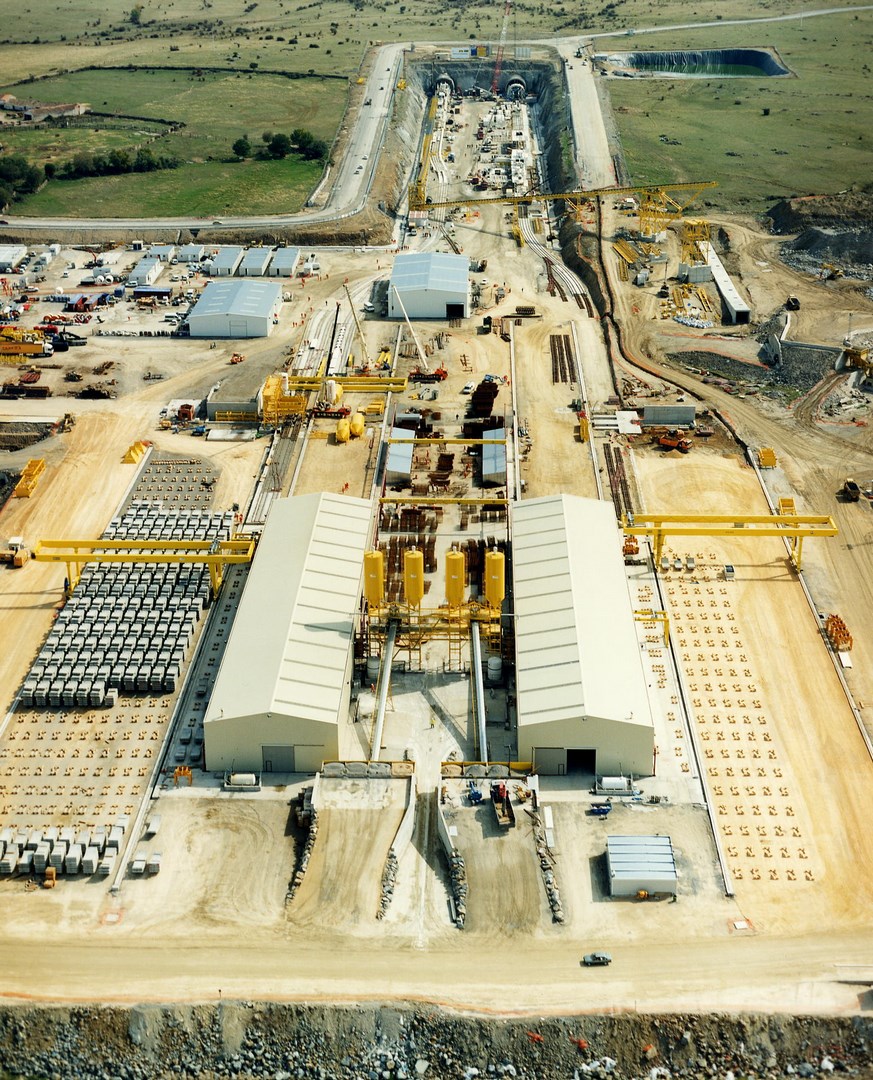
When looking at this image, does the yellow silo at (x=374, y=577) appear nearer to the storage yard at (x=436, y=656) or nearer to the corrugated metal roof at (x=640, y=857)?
Answer: the storage yard at (x=436, y=656)

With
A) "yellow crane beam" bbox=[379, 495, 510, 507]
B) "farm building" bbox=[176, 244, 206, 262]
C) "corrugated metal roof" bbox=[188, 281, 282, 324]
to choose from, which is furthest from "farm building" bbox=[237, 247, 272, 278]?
"yellow crane beam" bbox=[379, 495, 510, 507]

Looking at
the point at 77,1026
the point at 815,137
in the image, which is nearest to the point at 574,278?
the point at 815,137

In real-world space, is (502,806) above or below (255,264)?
below

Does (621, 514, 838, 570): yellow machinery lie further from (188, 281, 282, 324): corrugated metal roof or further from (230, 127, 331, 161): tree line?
(230, 127, 331, 161): tree line

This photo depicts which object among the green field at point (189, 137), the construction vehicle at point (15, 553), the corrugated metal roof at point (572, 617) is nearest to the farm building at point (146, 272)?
the green field at point (189, 137)

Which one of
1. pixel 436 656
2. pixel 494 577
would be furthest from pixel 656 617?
pixel 436 656

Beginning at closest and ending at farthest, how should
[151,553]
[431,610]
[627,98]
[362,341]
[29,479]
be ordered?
1. [431,610]
2. [151,553]
3. [29,479]
4. [362,341]
5. [627,98]

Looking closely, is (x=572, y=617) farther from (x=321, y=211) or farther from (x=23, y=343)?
(x=321, y=211)
